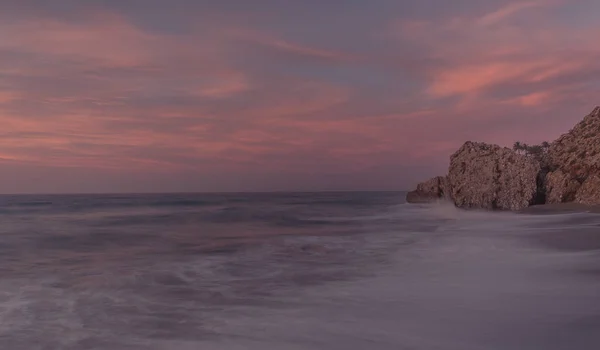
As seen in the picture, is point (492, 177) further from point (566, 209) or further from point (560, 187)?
point (566, 209)

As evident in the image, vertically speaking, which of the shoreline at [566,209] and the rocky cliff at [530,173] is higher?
the rocky cliff at [530,173]

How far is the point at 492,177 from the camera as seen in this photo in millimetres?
29766

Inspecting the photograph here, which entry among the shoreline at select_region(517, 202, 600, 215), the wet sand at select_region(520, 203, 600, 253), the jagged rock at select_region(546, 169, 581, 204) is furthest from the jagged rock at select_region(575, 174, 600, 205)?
the wet sand at select_region(520, 203, 600, 253)

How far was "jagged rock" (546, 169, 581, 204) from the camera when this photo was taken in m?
26.3

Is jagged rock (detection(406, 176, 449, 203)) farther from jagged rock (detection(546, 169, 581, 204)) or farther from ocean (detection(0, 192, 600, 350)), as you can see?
ocean (detection(0, 192, 600, 350))

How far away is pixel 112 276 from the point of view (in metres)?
10.4

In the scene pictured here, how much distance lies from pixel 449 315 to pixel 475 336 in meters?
0.91

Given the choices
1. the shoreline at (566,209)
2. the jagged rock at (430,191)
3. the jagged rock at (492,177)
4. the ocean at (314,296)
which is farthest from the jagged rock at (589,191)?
the jagged rock at (430,191)

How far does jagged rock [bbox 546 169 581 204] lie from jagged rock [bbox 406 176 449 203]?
37.5ft

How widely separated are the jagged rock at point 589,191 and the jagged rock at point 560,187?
2.23 ft

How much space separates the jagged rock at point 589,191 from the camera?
954 inches

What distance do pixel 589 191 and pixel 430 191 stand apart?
62.9ft

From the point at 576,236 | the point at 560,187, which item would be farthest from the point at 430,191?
the point at 576,236

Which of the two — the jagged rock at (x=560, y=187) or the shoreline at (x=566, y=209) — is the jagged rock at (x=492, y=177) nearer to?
the jagged rock at (x=560, y=187)
